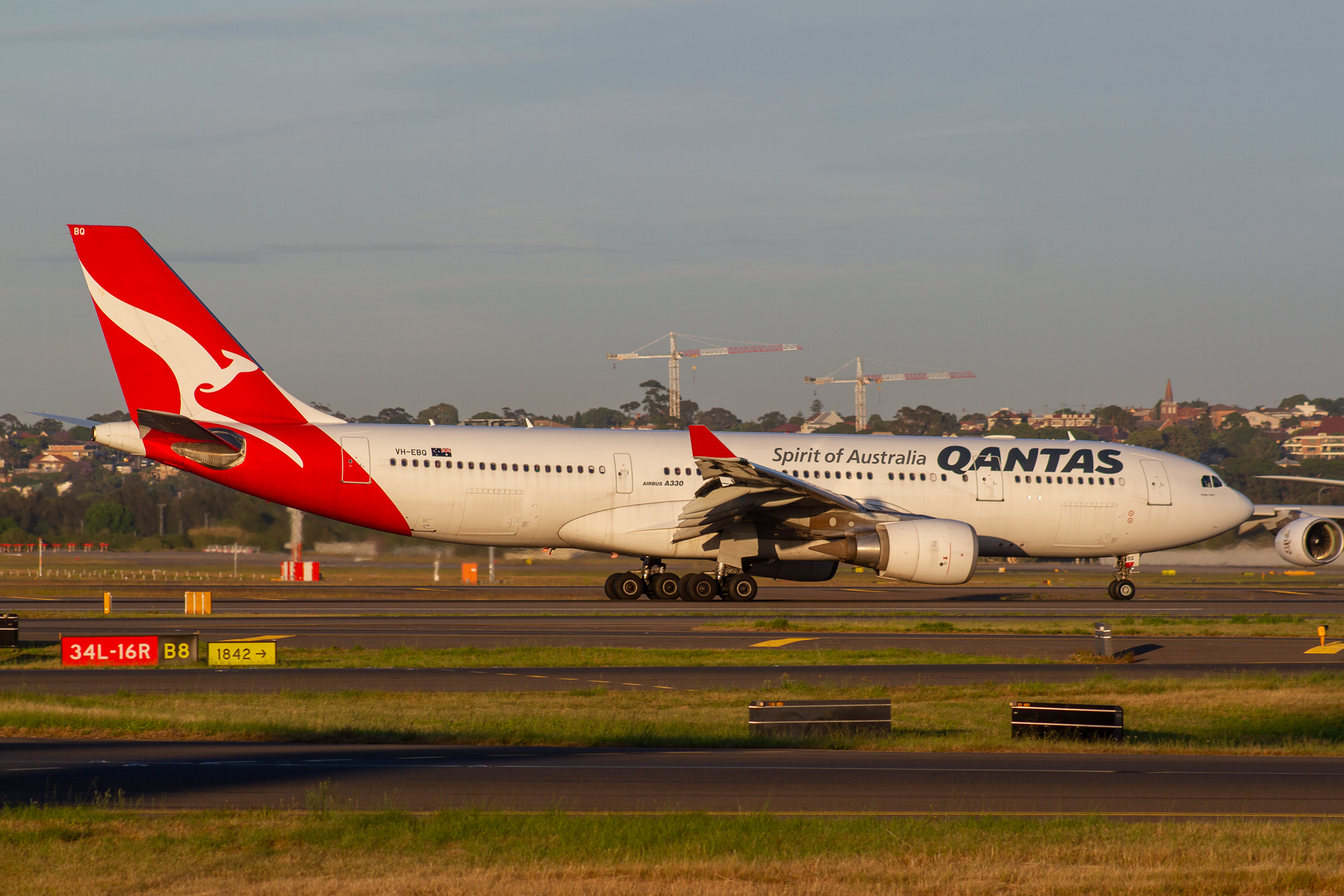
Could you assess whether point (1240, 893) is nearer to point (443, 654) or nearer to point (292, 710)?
point (292, 710)

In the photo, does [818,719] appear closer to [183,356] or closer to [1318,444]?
[183,356]

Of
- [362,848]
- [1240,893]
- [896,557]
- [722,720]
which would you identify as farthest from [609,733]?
[896,557]

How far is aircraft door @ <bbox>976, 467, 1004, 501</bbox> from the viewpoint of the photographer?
34812 millimetres

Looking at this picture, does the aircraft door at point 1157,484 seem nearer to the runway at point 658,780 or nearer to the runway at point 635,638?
the runway at point 635,638

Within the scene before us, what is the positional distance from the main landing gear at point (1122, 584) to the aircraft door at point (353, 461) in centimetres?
2068

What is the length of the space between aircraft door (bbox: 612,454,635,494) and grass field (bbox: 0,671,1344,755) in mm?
13469

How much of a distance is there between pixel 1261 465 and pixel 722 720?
88.4m

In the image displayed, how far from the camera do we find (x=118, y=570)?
5528 cm

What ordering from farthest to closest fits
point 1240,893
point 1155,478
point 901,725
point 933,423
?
point 933,423, point 1155,478, point 901,725, point 1240,893

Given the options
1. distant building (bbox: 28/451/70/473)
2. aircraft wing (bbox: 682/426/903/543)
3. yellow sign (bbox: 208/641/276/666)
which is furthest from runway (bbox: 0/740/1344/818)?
distant building (bbox: 28/451/70/473)

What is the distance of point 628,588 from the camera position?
34.5 m

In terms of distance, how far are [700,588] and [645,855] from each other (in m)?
24.8

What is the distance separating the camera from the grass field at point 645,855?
7785 millimetres

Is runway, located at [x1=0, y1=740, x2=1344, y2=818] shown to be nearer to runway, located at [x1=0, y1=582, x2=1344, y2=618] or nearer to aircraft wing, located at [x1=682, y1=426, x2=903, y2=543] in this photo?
aircraft wing, located at [x1=682, y1=426, x2=903, y2=543]
